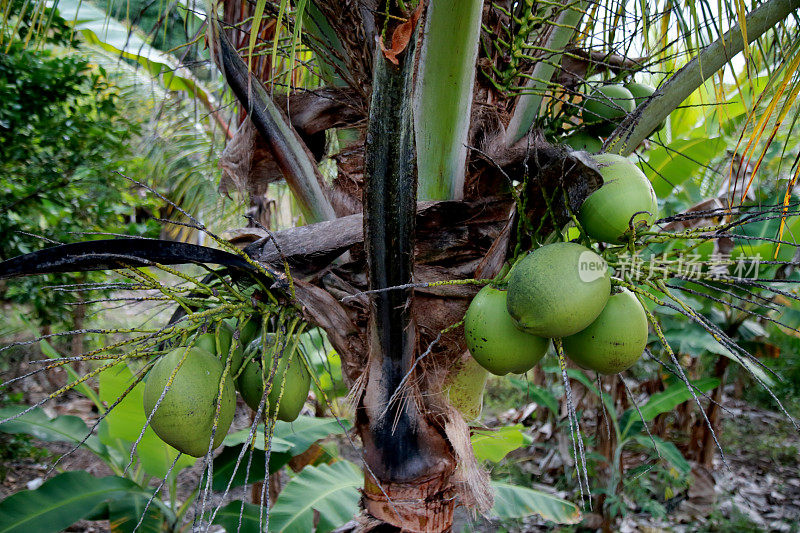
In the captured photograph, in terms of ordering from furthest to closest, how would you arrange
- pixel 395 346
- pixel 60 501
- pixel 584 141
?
pixel 60 501 → pixel 584 141 → pixel 395 346

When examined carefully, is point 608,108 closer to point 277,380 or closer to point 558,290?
point 558,290

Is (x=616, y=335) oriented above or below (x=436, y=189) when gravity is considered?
below

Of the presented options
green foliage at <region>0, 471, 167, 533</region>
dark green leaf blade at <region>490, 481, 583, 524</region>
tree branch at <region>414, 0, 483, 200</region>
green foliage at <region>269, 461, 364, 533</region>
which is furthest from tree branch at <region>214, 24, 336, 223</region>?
dark green leaf blade at <region>490, 481, 583, 524</region>

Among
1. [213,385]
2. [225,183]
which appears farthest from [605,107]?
[225,183]

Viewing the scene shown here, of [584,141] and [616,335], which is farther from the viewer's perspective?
[584,141]

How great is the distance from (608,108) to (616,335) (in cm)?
69

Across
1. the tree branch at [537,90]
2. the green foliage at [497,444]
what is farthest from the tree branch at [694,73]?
the green foliage at [497,444]

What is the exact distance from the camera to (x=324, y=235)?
4.43ft

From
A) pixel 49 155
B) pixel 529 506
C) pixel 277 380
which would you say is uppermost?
pixel 49 155

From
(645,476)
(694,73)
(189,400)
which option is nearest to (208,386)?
(189,400)

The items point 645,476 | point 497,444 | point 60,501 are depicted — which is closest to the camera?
point 60,501

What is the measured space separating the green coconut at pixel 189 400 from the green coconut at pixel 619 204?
0.80 metres

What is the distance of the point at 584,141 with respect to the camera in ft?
5.02

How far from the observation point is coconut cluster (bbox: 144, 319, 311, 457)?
1.04 meters
